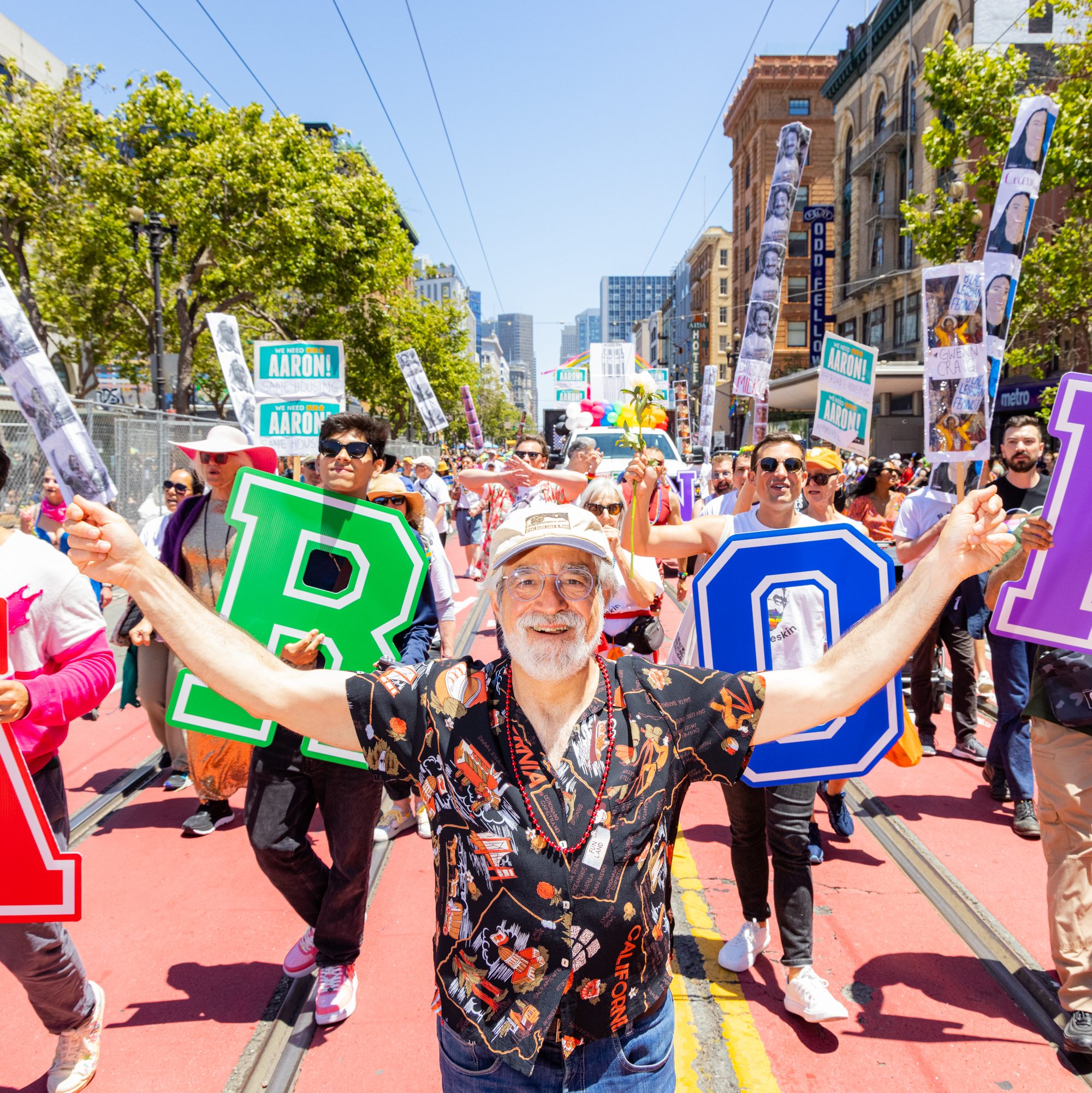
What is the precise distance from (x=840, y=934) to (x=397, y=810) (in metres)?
2.54

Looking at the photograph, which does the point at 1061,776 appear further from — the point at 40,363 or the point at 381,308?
the point at 381,308

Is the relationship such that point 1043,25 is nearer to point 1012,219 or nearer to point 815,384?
point 815,384

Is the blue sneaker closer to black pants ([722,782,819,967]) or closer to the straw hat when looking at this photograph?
black pants ([722,782,819,967])

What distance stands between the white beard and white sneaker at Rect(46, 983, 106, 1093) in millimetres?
2217

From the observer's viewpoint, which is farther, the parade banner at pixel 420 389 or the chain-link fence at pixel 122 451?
the parade banner at pixel 420 389

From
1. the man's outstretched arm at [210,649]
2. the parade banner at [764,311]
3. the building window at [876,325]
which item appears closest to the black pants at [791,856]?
the man's outstretched arm at [210,649]

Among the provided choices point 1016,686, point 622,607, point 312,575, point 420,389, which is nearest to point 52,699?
point 312,575

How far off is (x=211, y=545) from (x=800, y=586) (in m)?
2.80

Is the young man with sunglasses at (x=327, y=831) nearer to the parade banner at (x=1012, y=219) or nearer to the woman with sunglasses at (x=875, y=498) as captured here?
the parade banner at (x=1012, y=219)

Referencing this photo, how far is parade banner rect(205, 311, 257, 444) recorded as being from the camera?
35.1ft

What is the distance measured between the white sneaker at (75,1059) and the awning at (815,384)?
2351cm

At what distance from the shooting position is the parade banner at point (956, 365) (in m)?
5.27

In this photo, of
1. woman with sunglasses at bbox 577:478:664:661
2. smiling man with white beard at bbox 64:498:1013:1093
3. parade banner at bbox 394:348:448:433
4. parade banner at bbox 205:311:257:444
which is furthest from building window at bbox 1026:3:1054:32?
smiling man with white beard at bbox 64:498:1013:1093

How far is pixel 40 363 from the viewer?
15.9 feet
